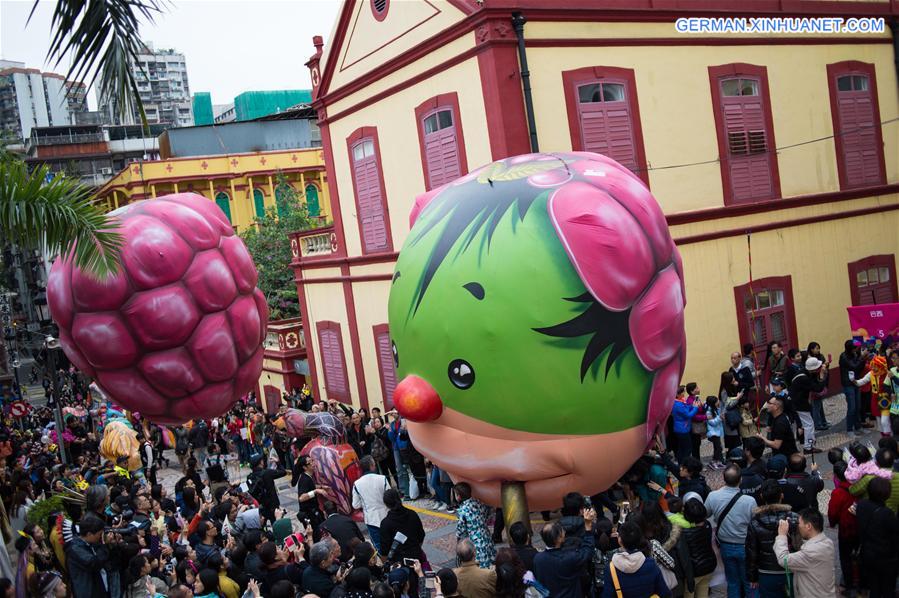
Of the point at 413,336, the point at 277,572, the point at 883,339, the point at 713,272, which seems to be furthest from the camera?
the point at 713,272

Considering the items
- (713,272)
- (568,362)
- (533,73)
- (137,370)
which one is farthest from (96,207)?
(713,272)

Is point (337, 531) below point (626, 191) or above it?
below

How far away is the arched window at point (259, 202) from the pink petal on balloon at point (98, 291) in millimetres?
34330

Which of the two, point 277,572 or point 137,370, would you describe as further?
point 137,370

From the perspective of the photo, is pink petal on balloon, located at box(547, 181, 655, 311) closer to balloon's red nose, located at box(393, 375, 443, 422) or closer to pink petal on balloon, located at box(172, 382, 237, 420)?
balloon's red nose, located at box(393, 375, 443, 422)

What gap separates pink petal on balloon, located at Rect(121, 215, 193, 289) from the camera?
871 cm

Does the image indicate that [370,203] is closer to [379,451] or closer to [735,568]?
[379,451]

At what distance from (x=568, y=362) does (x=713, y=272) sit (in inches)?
332

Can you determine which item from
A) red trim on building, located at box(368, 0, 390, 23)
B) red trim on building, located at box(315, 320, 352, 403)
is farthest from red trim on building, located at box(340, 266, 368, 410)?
red trim on building, located at box(368, 0, 390, 23)

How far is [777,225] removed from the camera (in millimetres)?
16422

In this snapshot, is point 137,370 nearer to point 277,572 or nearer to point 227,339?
point 227,339

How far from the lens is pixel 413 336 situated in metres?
8.60

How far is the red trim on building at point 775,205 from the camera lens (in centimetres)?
1534

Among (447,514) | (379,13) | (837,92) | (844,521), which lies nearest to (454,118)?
(379,13)
